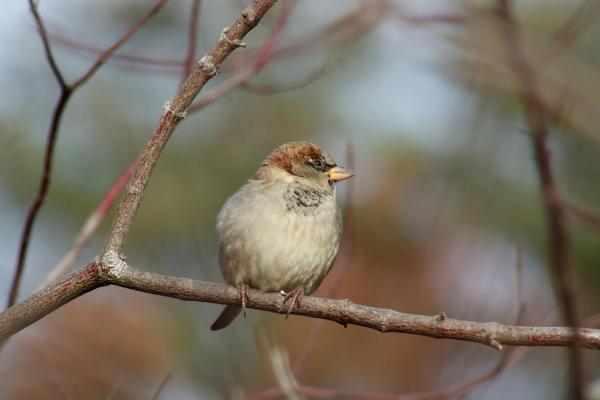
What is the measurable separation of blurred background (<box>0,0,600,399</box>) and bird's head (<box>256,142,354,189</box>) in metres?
0.28

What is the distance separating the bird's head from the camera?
13.6ft

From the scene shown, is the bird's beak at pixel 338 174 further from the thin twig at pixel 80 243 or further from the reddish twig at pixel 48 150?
the reddish twig at pixel 48 150

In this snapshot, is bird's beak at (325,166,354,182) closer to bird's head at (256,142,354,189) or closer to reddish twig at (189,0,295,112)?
bird's head at (256,142,354,189)

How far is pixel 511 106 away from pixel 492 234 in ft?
5.31

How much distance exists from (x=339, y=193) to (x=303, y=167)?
1628mm

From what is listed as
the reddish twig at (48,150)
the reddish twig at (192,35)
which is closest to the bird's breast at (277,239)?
the reddish twig at (192,35)

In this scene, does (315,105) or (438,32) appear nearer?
(438,32)

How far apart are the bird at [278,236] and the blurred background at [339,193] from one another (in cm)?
47

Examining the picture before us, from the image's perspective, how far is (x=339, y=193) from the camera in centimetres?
584

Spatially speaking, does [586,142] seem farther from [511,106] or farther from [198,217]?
[198,217]

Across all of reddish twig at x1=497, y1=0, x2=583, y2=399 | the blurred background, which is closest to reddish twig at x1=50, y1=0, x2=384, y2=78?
the blurred background

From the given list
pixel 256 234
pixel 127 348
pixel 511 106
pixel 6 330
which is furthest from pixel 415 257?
pixel 6 330

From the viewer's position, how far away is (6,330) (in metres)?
2.31

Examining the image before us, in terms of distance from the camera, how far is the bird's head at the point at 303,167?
163 inches
